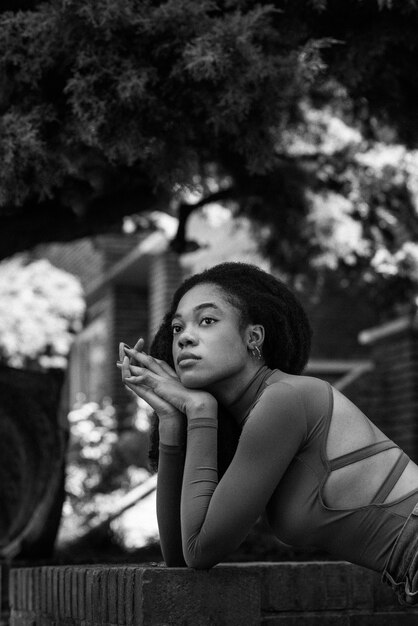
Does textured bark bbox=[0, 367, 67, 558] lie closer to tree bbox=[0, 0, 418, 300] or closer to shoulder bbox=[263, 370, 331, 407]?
tree bbox=[0, 0, 418, 300]

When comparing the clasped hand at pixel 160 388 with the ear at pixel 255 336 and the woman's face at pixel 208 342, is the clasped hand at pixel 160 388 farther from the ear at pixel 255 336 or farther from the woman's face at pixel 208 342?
the ear at pixel 255 336

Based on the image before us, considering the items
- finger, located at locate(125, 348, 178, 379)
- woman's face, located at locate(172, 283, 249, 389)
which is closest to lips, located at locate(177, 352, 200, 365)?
woman's face, located at locate(172, 283, 249, 389)

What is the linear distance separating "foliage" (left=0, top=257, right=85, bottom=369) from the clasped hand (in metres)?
11.6

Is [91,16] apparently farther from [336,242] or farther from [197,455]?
[336,242]

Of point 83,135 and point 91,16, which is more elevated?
point 91,16

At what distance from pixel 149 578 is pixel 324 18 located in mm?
3098

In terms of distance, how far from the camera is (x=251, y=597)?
305cm

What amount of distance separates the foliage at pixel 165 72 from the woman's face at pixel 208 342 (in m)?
1.49

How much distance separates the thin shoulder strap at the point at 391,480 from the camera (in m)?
2.87

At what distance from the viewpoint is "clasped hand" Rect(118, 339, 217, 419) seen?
3.03 m

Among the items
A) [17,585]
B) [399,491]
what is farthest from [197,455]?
[17,585]

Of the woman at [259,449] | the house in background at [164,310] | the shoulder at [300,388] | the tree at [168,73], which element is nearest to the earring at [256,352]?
the woman at [259,449]

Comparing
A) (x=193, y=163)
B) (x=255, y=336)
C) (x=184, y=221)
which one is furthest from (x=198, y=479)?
(x=184, y=221)

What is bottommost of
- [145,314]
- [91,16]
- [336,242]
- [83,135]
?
[145,314]
